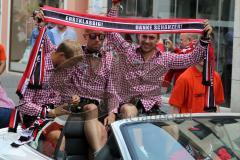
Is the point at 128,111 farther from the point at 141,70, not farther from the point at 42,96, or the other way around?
the point at 42,96

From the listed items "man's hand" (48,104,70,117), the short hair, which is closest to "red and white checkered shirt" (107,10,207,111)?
the short hair

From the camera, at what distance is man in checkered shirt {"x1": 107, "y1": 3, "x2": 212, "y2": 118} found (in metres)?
5.29

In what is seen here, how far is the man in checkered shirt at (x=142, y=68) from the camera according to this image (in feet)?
17.4

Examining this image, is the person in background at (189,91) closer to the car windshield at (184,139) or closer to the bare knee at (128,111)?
the bare knee at (128,111)

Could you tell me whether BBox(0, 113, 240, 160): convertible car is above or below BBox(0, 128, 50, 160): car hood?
above

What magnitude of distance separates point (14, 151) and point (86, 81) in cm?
86

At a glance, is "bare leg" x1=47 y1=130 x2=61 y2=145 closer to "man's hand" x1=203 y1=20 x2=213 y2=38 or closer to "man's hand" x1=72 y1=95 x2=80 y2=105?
"man's hand" x1=72 y1=95 x2=80 y2=105

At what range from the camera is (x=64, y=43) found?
525cm

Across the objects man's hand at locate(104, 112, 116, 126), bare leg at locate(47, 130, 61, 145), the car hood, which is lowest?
the car hood

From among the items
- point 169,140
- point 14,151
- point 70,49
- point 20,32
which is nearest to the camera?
point 169,140

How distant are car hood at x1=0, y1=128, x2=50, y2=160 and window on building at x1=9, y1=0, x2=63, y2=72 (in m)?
13.6

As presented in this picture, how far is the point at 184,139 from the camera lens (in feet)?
13.8

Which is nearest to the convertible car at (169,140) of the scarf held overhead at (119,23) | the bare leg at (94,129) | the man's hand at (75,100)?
the bare leg at (94,129)

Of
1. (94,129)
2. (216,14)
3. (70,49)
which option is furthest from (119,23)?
(216,14)
